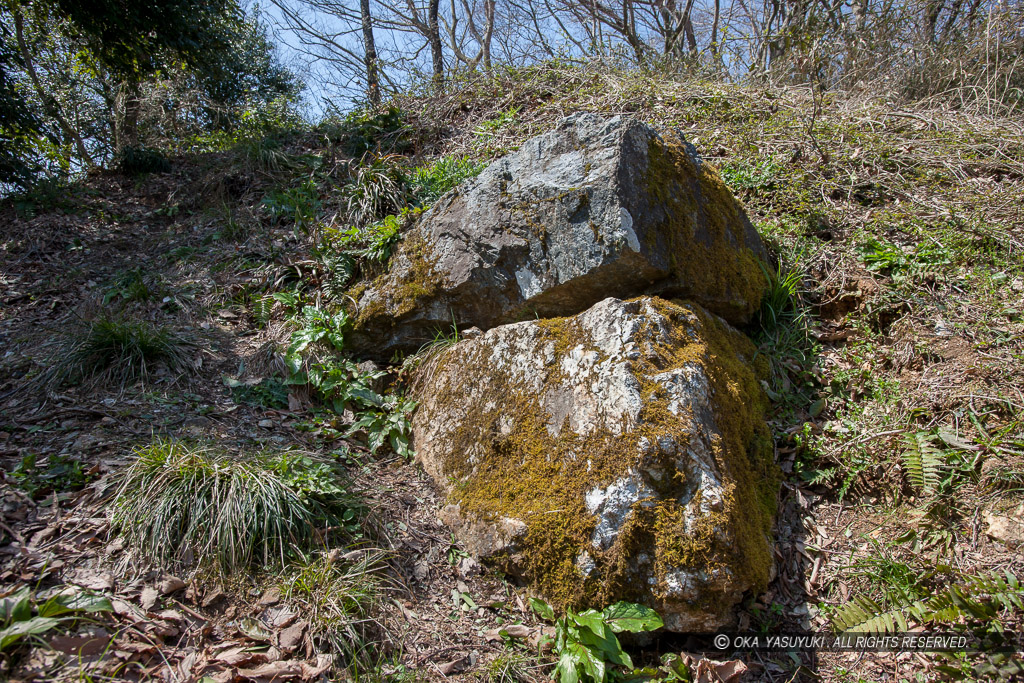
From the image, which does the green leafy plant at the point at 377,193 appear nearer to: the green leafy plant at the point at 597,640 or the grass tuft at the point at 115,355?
the grass tuft at the point at 115,355

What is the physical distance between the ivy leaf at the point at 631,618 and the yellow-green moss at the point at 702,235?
190 centimetres

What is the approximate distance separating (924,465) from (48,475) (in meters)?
4.43

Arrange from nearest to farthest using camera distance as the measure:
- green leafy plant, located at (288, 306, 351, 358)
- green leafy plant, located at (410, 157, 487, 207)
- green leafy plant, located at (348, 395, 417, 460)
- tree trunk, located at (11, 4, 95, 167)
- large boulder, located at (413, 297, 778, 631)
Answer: large boulder, located at (413, 297, 778, 631) < green leafy plant, located at (348, 395, 417, 460) < green leafy plant, located at (288, 306, 351, 358) < green leafy plant, located at (410, 157, 487, 207) < tree trunk, located at (11, 4, 95, 167)

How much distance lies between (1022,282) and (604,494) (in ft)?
10.2

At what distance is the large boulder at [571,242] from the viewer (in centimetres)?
341

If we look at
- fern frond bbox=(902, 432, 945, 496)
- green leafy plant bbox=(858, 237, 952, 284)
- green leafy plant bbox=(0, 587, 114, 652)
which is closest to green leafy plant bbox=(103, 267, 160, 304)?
green leafy plant bbox=(0, 587, 114, 652)

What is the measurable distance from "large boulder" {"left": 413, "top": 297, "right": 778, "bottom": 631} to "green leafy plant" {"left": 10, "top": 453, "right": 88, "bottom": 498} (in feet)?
5.83

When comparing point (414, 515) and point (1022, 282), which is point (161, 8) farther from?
point (1022, 282)

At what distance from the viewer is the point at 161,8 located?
19.4ft

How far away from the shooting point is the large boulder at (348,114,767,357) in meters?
3.41

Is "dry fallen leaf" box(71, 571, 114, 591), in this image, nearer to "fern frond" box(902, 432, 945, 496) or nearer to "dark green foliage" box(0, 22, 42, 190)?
"fern frond" box(902, 432, 945, 496)

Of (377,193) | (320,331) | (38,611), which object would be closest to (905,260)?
(320,331)

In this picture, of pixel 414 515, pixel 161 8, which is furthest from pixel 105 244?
pixel 414 515

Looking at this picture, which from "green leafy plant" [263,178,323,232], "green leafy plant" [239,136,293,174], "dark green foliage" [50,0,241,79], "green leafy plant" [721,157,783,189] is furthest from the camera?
"green leafy plant" [239,136,293,174]
